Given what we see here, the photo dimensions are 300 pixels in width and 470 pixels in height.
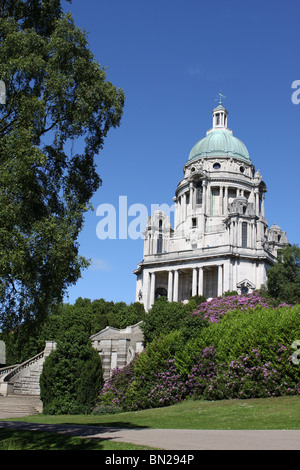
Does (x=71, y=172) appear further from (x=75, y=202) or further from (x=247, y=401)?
(x=247, y=401)

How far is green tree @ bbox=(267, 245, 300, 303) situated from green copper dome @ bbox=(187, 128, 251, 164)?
34.6 m

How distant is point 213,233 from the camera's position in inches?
3115

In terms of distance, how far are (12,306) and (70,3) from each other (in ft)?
43.7

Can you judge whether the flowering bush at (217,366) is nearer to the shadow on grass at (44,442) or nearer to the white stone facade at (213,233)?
the shadow on grass at (44,442)

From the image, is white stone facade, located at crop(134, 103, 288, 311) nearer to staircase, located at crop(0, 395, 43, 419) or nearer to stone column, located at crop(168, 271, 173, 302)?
stone column, located at crop(168, 271, 173, 302)

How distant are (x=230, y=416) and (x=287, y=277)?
125 feet

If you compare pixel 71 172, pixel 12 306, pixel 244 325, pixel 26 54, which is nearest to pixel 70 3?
pixel 26 54

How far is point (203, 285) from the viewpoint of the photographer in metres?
72.8

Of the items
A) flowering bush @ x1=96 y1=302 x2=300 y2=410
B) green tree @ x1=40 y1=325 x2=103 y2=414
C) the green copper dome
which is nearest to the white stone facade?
the green copper dome

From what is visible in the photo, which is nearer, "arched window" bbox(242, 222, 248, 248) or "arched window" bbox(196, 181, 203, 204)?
"arched window" bbox(242, 222, 248, 248)

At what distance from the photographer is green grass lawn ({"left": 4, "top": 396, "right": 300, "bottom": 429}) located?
1692cm

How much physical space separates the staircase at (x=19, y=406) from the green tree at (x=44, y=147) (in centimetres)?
1517

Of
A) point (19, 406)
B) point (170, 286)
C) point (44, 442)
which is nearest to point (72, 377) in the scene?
point (19, 406)
